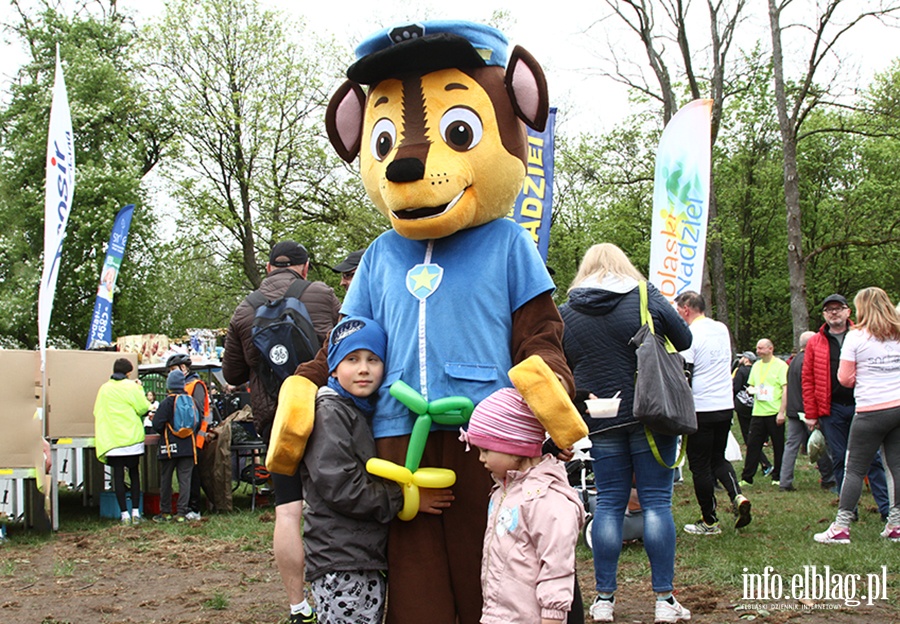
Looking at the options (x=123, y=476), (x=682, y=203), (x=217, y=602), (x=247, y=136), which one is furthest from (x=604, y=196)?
(x=217, y=602)

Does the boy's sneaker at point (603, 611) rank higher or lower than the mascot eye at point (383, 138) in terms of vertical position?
lower

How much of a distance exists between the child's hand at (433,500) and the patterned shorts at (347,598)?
0.98 ft

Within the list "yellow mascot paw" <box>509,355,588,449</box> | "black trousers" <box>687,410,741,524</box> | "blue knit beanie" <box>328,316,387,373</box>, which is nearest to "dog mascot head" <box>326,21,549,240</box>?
"blue knit beanie" <box>328,316,387,373</box>

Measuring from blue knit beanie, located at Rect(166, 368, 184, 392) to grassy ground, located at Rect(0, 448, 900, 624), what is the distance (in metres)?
1.51

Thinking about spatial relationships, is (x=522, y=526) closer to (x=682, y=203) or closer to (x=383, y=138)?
(x=383, y=138)

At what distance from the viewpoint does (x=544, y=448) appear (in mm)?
3141

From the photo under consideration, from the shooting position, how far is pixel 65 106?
945 cm

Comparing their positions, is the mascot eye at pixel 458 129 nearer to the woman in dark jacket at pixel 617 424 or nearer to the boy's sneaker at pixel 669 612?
the woman in dark jacket at pixel 617 424

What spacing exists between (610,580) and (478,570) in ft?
6.37

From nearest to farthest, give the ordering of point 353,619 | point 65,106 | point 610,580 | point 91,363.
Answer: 1. point 353,619
2. point 610,580
3. point 65,106
4. point 91,363

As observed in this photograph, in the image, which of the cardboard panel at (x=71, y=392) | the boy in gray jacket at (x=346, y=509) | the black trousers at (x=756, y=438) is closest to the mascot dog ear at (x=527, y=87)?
the boy in gray jacket at (x=346, y=509)

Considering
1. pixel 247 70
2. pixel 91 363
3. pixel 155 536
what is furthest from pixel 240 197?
pixel 155 536

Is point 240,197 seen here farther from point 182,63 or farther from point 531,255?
point 531,255

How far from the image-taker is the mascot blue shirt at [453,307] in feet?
9.71
